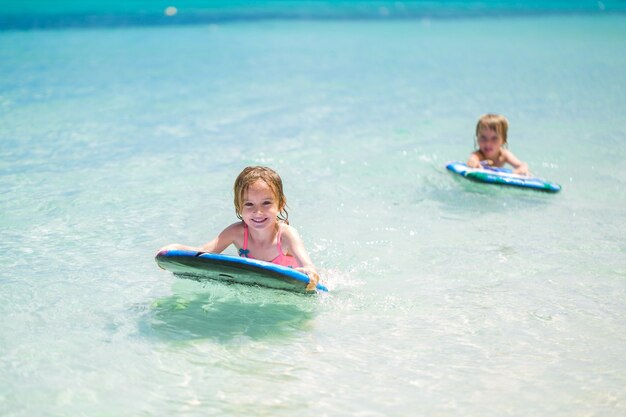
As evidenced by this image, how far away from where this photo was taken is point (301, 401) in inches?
133

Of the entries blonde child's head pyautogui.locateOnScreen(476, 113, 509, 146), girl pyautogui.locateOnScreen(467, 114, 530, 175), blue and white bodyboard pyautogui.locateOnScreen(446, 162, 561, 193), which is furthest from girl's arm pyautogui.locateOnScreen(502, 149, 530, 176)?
blue and white bodyboard pyautogui.locateOnScreen(446, 162, 561, 193)

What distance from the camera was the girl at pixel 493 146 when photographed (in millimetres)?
6789

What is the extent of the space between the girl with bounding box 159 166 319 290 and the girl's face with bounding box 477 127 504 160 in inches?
122

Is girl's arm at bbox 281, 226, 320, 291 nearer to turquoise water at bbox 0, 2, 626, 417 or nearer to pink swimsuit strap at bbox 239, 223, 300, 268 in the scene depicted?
pink swimsuit strap at bbox 239, 223, 300, 268

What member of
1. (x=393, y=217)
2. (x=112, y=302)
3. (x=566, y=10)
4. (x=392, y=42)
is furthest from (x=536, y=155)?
(x=566, y=10)

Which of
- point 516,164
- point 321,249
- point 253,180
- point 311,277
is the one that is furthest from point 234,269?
point 516,164

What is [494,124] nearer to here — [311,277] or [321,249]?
[321,249]

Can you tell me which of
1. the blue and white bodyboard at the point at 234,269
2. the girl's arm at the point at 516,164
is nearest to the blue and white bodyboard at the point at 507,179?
the girl's arm at the point at 516,164

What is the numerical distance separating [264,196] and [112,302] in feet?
3.43

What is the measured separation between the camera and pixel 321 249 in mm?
5230

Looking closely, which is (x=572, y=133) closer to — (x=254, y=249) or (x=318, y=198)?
Answer: (x=318, y=198)

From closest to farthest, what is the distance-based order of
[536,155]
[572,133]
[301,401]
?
1. [301,401]
2. [536,155]
3. [572,133]

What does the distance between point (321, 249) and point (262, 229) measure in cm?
100

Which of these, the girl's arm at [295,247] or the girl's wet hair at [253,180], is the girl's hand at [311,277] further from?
the girl's wet hair at [253,180]
